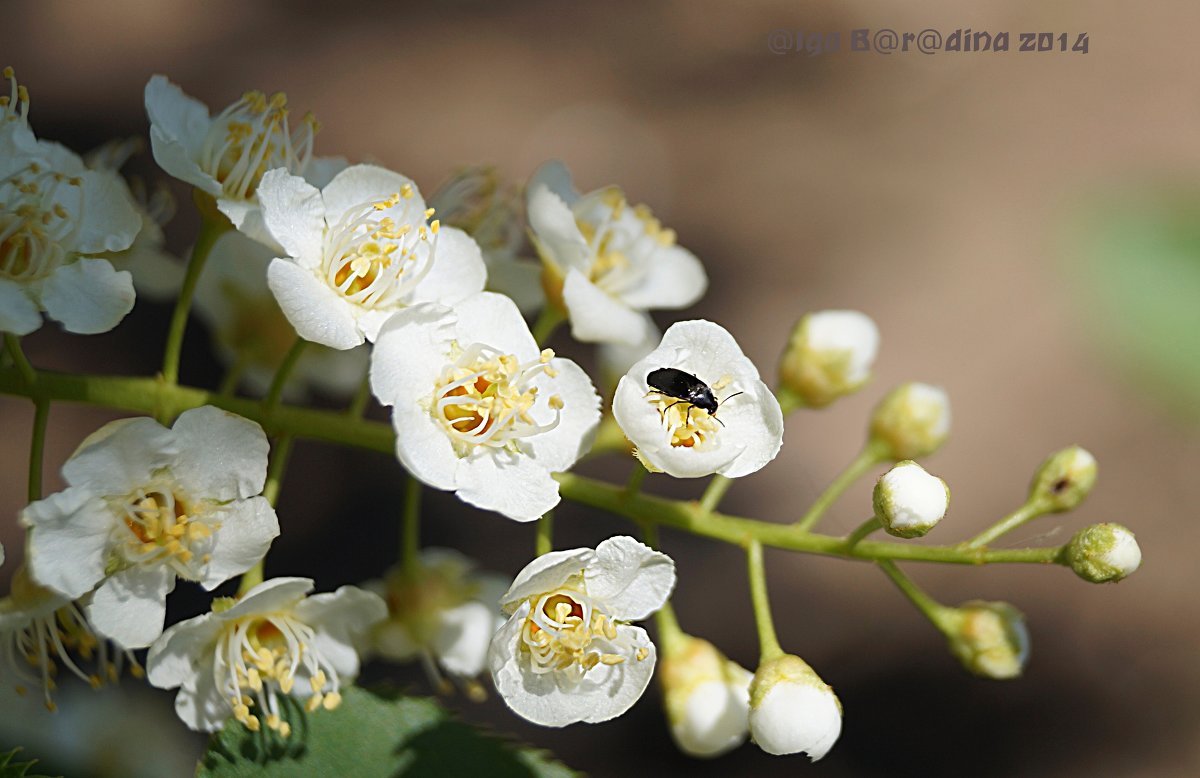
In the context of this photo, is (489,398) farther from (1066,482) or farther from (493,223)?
(1066,482)

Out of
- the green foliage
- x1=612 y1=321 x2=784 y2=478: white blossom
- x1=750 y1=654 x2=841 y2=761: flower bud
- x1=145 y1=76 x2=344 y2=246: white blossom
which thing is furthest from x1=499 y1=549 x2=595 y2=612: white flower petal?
the green foliage

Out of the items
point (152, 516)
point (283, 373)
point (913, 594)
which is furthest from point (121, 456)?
point (913, 594)

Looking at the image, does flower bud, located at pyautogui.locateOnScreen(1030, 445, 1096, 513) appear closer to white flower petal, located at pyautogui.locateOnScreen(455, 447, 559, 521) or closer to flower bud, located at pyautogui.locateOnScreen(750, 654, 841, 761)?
flower bud, located at pyautogui.locateOnScreen(750, 654, 841, 761)

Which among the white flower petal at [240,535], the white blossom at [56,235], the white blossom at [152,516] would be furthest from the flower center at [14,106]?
the white flower petal at [240,535]

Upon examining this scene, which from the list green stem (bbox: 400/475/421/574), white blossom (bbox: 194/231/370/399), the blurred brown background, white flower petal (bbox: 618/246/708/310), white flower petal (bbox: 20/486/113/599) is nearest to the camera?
white flower petal (bbox: 20/486/113/599)

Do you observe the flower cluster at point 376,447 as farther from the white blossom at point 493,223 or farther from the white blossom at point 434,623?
the white blossom at point 434,623

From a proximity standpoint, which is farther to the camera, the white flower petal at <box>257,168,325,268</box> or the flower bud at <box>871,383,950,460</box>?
the flower bud at <box>871,383,950,460</box>

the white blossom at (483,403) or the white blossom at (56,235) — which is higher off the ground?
the white blossom at (56,235)
